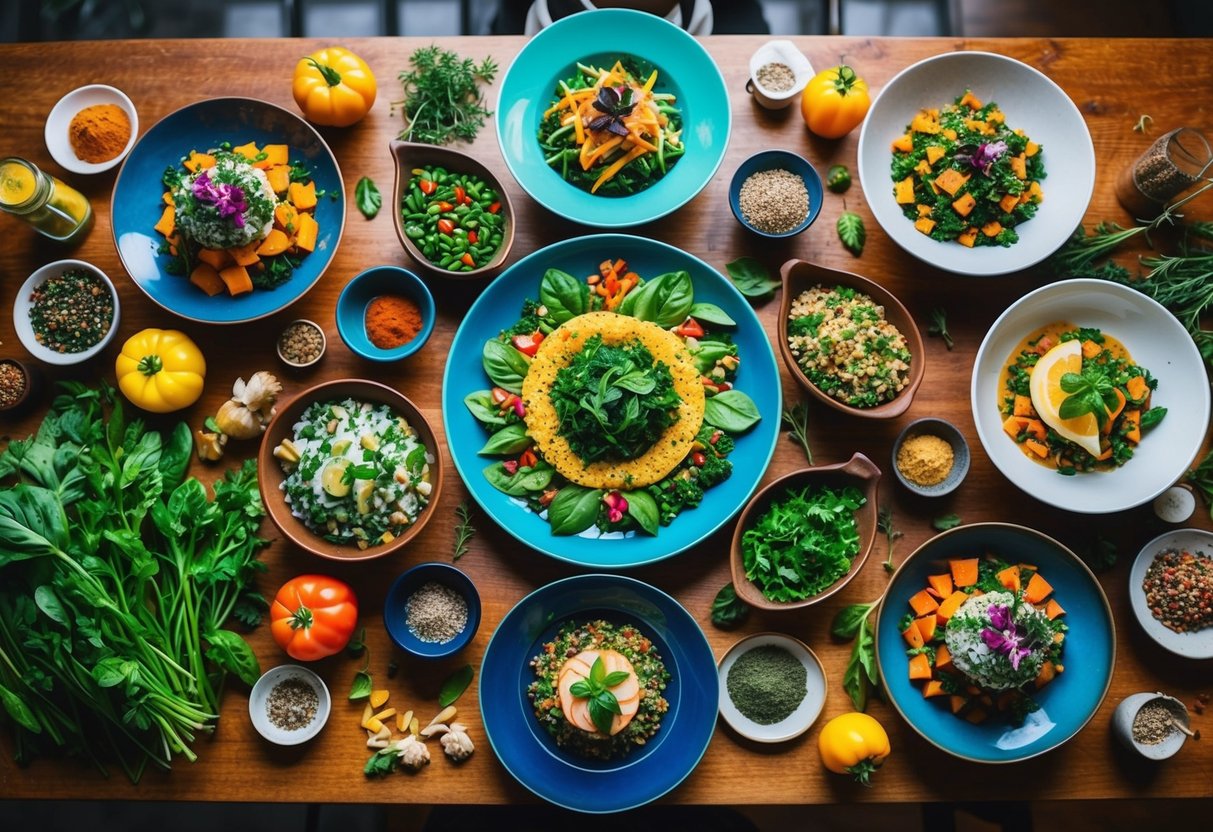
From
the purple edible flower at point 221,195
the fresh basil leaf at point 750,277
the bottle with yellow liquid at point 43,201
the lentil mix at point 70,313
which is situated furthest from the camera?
the fresh basil leaf at point 750,277

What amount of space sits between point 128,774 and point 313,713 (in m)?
0.58

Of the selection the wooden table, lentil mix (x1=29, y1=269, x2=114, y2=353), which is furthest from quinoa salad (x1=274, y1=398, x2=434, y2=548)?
lentil mix (x1=29, y1=269, x2=114, y2=353)

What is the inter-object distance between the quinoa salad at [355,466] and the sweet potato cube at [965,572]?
170 cm

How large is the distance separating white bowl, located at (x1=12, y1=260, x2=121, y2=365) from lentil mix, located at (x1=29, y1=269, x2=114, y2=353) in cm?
1

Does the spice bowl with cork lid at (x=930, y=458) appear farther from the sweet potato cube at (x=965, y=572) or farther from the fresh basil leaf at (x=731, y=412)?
the fresh basil leaf at (x=731, y=412)

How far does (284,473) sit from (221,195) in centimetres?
87

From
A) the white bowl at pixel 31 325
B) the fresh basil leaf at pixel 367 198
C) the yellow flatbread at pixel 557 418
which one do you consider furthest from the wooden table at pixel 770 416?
the yellow flatbread at pixel 557 418

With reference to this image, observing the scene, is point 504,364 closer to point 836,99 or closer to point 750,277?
point 750,277

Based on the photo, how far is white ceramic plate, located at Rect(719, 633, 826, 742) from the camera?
2.68m

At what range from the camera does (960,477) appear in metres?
2.72

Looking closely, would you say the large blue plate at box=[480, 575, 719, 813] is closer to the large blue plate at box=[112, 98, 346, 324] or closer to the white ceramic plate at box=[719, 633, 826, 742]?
the white ceramic plate at box=[719, 633, 826, 742]

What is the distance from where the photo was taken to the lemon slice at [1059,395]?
8.77ft

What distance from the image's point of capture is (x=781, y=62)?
2906 mm

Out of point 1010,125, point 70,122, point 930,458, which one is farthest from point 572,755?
point 70,122
